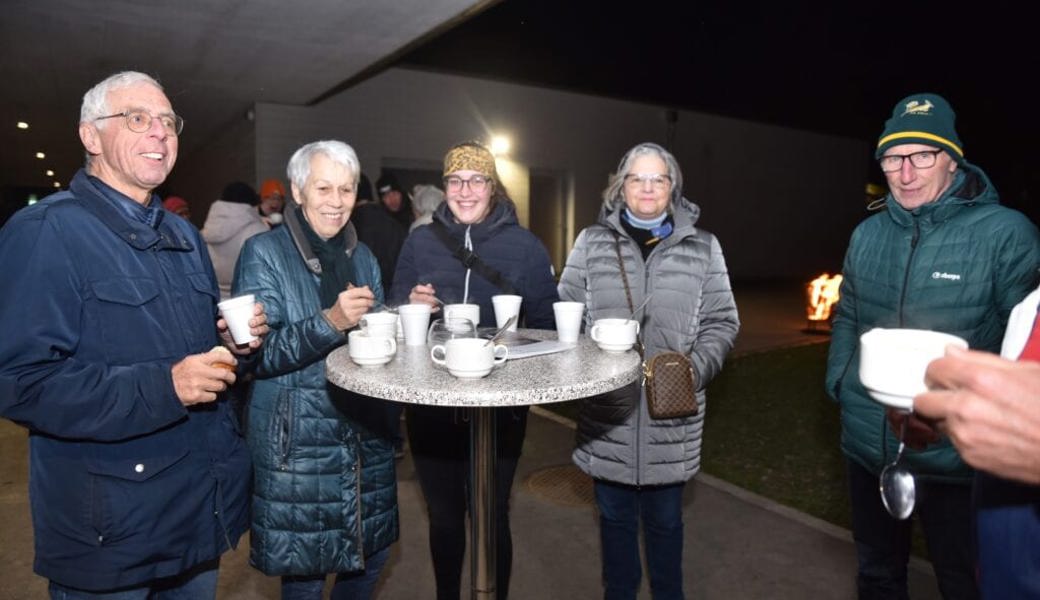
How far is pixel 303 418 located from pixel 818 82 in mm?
19415

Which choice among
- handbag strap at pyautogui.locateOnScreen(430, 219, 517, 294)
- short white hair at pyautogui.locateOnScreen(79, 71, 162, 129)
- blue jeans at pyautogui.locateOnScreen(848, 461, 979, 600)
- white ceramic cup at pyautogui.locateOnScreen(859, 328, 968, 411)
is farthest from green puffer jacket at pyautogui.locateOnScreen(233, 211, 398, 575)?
blue jeans at pyautogui.locateOnScreen(848, 461, 979, 600)

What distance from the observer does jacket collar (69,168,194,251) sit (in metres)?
1.80

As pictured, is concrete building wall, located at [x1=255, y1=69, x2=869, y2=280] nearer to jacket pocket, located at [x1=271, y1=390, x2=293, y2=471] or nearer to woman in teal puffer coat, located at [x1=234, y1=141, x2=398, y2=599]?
woman in teal puffer coat, located at [x1=234, y1=141, x2=398, y2=599]

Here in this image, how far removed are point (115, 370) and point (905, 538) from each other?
2.79 meters

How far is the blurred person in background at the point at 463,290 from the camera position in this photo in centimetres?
273

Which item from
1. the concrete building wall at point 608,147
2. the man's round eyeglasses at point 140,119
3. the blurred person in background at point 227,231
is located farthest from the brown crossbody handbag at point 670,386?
the concrete building wall at point 608,147

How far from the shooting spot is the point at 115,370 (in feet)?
5.66

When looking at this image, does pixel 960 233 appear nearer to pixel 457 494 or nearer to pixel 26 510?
pixel 457 494

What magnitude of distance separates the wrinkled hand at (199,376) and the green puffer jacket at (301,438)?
44 cm

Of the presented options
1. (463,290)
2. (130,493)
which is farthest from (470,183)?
(130,493)

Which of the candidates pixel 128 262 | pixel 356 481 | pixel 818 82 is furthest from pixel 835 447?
pixel 818 82

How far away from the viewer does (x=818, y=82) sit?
59.4ft

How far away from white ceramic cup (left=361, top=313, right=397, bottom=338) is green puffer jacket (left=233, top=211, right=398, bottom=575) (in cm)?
22

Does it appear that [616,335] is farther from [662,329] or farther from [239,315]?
[239,315]
